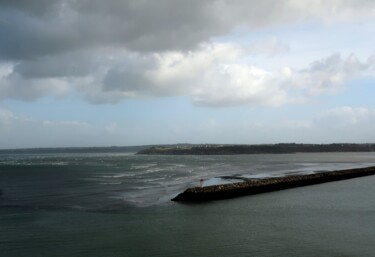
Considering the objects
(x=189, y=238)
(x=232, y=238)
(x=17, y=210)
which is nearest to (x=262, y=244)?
(x=232, y=238)

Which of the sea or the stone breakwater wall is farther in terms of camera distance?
the stone breakwater wall

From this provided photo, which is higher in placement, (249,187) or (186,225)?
(249,187)

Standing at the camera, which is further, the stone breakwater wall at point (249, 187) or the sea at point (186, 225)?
the stone breakwater wall at point (249, 187)

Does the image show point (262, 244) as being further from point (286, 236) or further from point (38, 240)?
point (38, 240)

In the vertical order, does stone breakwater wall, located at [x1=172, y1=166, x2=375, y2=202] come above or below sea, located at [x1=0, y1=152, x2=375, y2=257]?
above

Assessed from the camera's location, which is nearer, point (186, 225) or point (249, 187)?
point (186, 225)

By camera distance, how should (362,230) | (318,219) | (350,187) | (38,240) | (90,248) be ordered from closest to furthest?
1. (90,248)
2. (38,240)
3. (362,230)
4. (318,219)
5. (350,187)

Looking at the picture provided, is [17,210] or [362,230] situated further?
[17,210]

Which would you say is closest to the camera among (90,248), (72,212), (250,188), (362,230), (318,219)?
(90,248)
